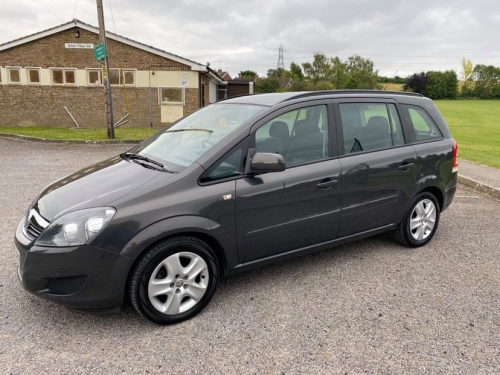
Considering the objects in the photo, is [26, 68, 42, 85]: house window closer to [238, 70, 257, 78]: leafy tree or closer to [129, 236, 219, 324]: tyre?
[129, 236, 219, 324]: tyre

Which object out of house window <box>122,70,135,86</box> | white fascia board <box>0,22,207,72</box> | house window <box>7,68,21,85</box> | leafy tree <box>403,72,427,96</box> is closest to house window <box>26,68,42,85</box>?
house window <box>7,68,21,85</box>

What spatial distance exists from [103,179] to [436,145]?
354 cm

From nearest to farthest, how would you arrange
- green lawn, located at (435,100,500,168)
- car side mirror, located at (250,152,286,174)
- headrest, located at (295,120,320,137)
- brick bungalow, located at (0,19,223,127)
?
car side mirror, located at (250,152,286,174) → headrest, located at (295,120,320,137) → green lawn, located at (435,100,500,168) → brick bungalow, located at (0,19,223,127)

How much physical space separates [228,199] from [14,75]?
20.0 m

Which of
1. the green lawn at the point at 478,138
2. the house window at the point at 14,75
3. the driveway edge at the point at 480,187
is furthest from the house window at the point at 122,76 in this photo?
the driveway edge at the point at 480,187

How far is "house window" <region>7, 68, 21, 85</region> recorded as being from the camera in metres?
18.4

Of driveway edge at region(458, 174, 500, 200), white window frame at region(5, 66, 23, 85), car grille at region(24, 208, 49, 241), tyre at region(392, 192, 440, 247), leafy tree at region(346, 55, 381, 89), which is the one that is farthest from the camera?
leafy tree at region(346, 55, 381, 89)

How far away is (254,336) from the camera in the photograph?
2691 mm

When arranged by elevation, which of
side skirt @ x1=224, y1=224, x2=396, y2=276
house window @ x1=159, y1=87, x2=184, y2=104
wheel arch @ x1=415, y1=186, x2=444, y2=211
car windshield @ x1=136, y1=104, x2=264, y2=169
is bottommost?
side skirt @ x1=224, y1=224, x2=396, y2=276

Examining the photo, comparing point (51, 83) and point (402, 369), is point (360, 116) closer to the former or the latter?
point (402, 369)

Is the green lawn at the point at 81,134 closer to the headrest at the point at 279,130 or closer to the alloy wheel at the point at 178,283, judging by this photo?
the headrest at the point at 279,130

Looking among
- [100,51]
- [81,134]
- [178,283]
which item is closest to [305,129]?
[178,283]

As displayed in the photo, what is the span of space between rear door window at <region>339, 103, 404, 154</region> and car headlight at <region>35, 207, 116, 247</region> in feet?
7.39

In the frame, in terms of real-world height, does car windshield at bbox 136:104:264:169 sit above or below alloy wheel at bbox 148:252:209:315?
above
